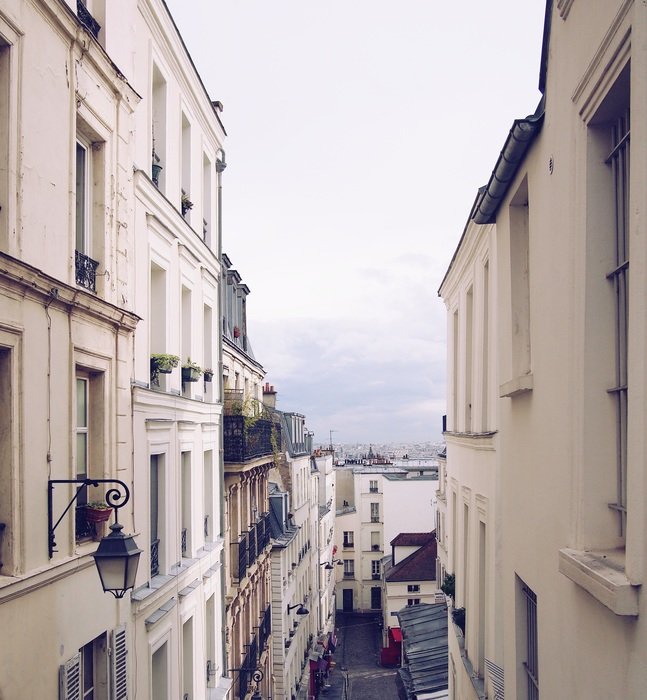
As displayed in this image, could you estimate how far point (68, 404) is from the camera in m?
7.99

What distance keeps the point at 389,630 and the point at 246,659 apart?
31635mm

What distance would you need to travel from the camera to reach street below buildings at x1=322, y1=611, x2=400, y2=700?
139 feet

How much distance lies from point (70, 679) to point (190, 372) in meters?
6.47

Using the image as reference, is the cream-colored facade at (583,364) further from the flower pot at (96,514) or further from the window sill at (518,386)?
the flower pot at (96,514)

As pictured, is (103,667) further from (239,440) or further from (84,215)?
(239,440)

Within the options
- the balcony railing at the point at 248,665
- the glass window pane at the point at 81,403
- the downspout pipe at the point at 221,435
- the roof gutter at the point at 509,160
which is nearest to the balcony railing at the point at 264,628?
the balcony railing at the point at 248,665

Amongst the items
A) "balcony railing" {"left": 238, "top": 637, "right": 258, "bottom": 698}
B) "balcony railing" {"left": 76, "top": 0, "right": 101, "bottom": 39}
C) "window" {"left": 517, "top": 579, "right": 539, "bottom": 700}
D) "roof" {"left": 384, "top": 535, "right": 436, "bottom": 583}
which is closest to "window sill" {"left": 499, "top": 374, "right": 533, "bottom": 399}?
"window" {"left": 517, "top": 579, "right": 539, "bottom": 700}

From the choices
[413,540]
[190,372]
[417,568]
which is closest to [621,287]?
[190,372]

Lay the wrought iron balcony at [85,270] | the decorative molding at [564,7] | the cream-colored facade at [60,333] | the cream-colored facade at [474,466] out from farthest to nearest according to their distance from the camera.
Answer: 1. the cream-colored facade at [474,466]
2. the wrought iron balcony at [85,270]
3. the cream-colored facade at [60,333]
4. the decorative molding at [564,7]

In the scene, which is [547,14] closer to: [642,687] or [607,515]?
[607,515]

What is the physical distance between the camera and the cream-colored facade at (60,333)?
6785mm

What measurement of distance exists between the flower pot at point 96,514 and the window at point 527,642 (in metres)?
4.26

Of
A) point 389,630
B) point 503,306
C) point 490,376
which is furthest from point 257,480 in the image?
point 389,630

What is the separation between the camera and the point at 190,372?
13.7 m
